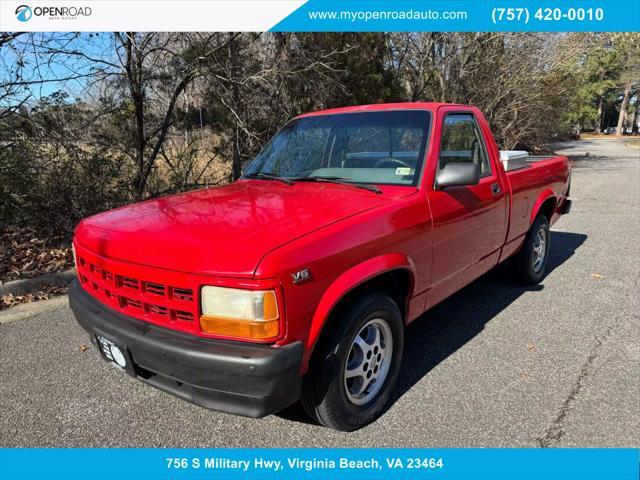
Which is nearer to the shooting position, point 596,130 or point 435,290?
point 435,290

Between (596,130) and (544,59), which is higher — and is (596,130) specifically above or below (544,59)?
below

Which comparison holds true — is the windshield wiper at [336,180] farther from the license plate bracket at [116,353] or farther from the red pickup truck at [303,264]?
the license plate bracket at [116,353]

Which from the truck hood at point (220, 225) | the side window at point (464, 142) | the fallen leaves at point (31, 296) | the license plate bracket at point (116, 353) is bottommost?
the fallen leaves at point (31, 296)

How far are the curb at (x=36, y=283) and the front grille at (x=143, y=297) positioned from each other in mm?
2890

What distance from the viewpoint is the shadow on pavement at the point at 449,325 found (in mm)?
3148

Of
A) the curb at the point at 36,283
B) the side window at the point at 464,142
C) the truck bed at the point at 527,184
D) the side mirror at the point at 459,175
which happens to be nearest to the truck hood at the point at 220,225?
the side mirror at the point at 459,175

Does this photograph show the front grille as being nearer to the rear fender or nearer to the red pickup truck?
the red pickup truck

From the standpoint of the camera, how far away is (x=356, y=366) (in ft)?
8.57

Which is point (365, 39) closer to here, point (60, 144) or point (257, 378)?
point (60, 144)

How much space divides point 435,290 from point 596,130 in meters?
78.8

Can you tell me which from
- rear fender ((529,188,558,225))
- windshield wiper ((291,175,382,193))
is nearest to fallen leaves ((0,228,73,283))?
windshield wiper ((291,175,382,193))

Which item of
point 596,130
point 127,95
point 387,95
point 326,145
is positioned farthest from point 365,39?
point 596,130

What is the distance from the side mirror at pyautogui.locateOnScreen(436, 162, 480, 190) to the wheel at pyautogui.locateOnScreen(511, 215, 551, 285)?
6.79 feet

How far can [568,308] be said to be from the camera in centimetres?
424
